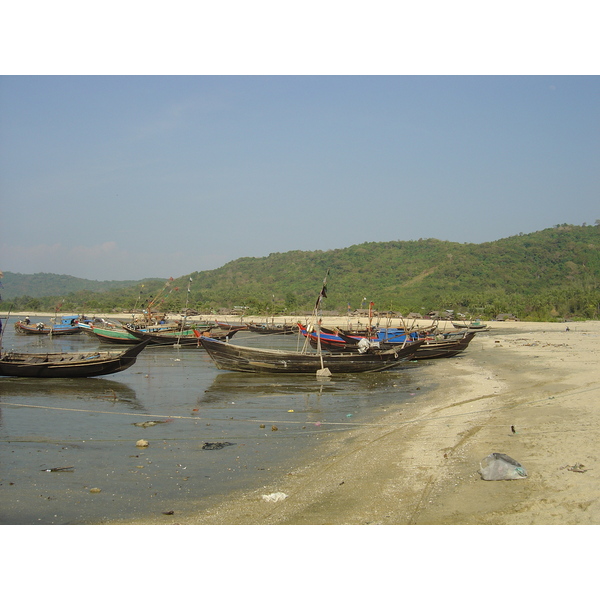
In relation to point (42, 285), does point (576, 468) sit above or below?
below

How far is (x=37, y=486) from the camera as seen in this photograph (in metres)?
8.14

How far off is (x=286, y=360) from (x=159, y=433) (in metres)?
8.48

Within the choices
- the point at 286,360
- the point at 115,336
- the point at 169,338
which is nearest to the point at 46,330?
the point at 115,336

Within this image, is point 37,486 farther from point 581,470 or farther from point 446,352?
point 446,352

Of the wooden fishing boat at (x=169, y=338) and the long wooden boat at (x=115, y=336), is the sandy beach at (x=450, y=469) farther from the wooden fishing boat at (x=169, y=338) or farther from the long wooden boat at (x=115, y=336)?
the long wooden boat at (x=115, y=336)

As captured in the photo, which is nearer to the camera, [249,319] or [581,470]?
[581,470]

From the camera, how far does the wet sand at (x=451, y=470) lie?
6.47 m

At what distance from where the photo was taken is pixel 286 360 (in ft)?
64.1

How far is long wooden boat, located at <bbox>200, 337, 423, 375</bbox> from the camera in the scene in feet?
64.3

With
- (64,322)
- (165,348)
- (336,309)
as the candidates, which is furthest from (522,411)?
(336,309)

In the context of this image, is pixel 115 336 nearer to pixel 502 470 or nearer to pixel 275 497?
pixel 275 497

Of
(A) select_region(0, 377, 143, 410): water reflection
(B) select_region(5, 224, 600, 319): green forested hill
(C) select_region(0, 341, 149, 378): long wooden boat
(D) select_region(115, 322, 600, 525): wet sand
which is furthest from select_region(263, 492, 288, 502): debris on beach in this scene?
(B) select_region(5, 224, 600, 319): green forested hill

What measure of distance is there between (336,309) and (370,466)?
6250 cm
